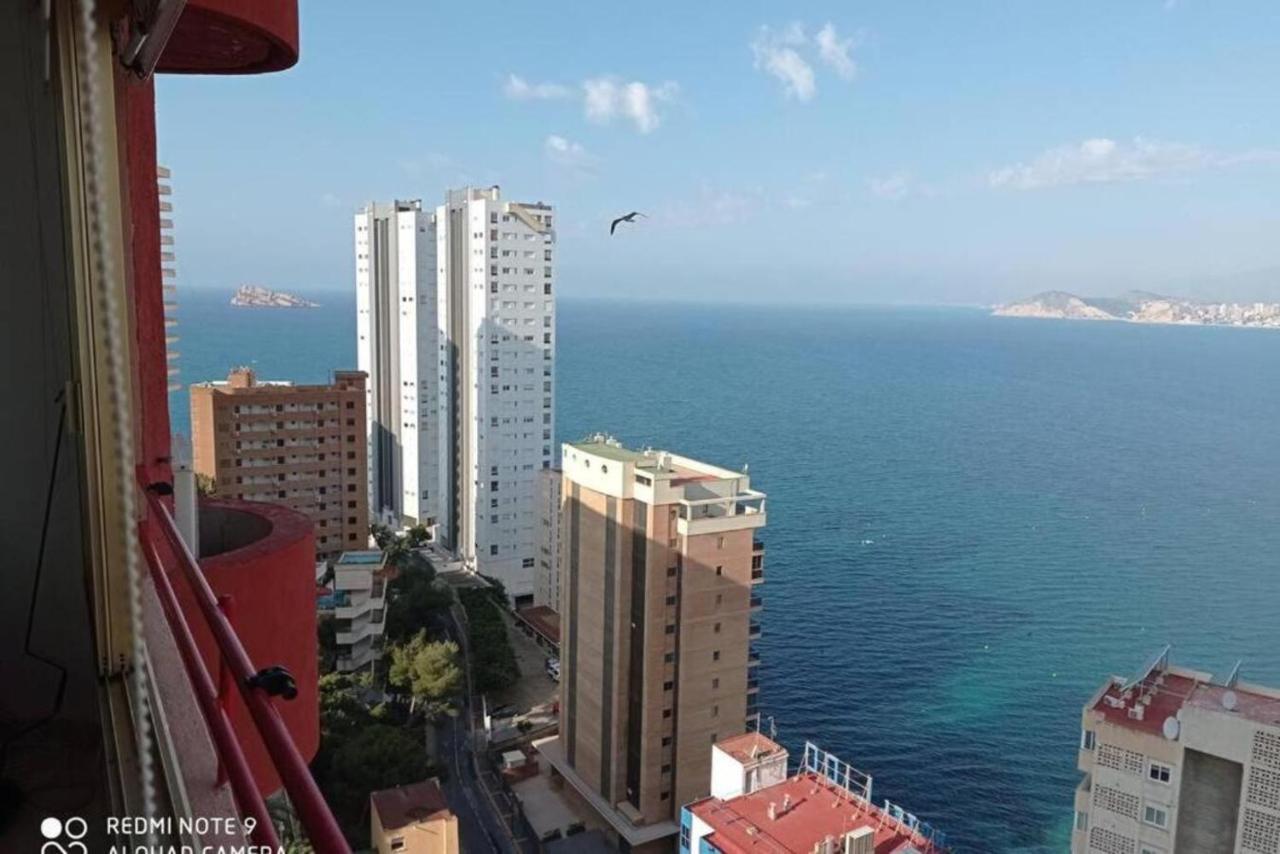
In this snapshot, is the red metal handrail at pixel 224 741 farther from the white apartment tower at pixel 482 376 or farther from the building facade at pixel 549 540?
the white apartment tower at pixel 482 376

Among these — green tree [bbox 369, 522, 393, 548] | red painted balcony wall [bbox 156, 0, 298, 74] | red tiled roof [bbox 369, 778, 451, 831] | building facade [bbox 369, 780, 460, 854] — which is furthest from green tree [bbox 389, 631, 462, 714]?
red painted balcony wall [bbox 156, 0, 298, 74]

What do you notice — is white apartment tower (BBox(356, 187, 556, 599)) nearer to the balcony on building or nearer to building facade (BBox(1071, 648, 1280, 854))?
building facade (BBox(1071, 648, 1280, 854))

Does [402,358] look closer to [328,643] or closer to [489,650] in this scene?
[489,650]

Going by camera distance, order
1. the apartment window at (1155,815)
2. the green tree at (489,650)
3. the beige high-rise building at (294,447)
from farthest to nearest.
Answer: the beige high-rise building at (294,447) < the green tree at (489,650) < the apartment window at (1155,815)

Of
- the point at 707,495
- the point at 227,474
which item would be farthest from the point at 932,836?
the point at 227,474

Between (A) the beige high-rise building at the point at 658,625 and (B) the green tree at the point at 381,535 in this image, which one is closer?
(A) the beige high-rise building at the point at 658,625

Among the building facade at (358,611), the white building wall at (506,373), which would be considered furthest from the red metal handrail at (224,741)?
the white building wall at (506,373)
